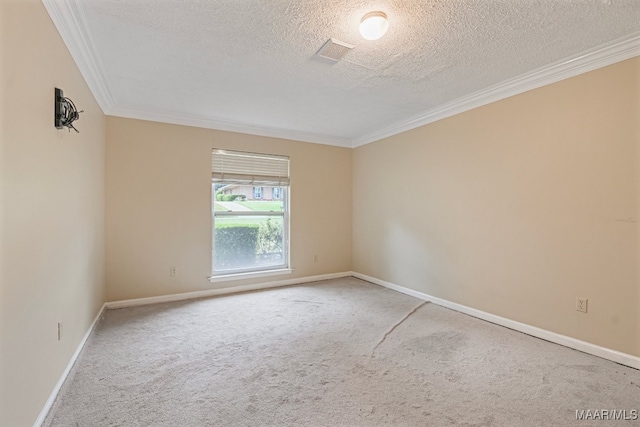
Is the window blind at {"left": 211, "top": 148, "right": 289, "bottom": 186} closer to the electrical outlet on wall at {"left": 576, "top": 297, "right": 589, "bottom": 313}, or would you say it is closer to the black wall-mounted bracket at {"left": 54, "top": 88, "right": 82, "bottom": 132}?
the black wall-mounted bracket at {"left": 54, "top": 88, "right": 82, "bottom": 132}

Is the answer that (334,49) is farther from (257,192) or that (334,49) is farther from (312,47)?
(257,192)

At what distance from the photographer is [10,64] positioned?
4.22 feet

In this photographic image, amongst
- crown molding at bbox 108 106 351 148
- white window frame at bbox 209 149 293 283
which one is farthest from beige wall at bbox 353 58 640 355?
white window frame at bbox 209 149 293 283

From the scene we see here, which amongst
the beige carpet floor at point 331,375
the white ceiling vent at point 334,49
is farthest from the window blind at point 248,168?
the white ceiling vent at point 334,49

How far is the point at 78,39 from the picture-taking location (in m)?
2.05

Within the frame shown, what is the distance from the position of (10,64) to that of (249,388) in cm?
209

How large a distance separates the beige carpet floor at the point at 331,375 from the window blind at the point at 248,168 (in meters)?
1.90

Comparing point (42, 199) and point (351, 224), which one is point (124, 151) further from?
point (351, 224)

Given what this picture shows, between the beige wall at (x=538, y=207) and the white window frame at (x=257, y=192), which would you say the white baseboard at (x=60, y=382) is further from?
the beige wall at (x=538, y=207)

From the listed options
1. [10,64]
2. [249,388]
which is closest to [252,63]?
[10,64]

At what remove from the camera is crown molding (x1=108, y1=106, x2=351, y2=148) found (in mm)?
3573

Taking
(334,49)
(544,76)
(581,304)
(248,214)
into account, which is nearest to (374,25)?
(334,49)

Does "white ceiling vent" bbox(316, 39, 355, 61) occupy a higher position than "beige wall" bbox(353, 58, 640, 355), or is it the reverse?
"white ceiling vent" bbox(316, 39, 355, 61)

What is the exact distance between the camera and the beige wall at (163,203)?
3.54 metres
